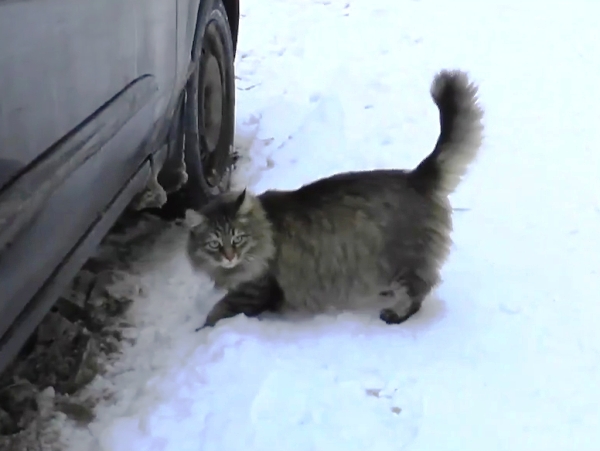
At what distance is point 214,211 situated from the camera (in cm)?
271

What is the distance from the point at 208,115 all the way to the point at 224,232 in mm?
1043

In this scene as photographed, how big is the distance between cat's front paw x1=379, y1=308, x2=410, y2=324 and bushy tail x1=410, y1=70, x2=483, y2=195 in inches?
20.3

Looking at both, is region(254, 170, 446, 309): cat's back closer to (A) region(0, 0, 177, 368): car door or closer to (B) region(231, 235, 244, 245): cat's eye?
(B) region(231, 235, 244, 245): cat's eye

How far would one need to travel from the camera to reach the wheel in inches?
121

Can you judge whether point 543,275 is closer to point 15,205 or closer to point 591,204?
point 591,204

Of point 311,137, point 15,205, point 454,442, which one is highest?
point 15,205

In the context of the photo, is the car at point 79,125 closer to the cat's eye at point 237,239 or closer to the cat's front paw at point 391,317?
the cat's eye at point 237,239

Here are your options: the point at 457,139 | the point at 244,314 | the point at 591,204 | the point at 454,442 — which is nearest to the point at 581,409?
the point at 454,442

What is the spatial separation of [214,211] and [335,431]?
3.37ft

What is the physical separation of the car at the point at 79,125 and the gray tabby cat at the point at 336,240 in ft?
1.44

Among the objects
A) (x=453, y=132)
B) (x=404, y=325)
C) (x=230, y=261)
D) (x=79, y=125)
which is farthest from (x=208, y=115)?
(x=79, y=125)

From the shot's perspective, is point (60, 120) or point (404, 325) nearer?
point (60, 120)

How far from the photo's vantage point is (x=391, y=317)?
271 centimetres

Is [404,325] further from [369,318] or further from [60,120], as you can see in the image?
[60,120]
